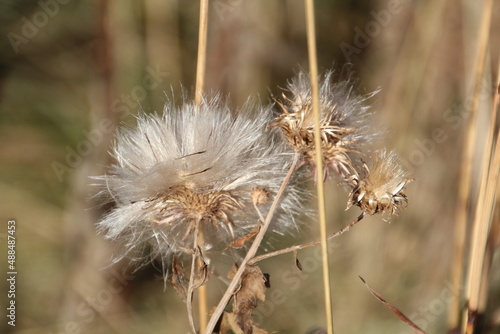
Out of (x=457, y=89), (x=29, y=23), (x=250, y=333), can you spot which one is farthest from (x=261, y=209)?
(x=29, y=23)

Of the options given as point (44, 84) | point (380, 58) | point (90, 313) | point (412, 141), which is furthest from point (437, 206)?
point (44, 84)

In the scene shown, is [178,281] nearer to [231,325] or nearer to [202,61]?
[231,325]

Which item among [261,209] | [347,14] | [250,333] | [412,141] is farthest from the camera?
[347,14]

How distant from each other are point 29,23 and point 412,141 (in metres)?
0.90

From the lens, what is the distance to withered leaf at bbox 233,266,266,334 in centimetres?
55

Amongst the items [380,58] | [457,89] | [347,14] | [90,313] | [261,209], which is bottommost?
[90,313]

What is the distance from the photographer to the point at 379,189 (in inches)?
22.5

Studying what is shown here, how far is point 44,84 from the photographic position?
4.19 feet

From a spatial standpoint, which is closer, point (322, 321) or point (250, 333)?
point (250, 333)

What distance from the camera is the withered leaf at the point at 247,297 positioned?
0.55m

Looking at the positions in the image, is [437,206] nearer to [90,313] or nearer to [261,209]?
[261,209]

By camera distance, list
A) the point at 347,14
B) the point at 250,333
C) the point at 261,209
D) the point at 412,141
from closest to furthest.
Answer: the point at 250,333
the point at 261,209
the point at 412,141
the point at 347,14

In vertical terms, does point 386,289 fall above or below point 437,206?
below

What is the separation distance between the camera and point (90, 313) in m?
1.19
